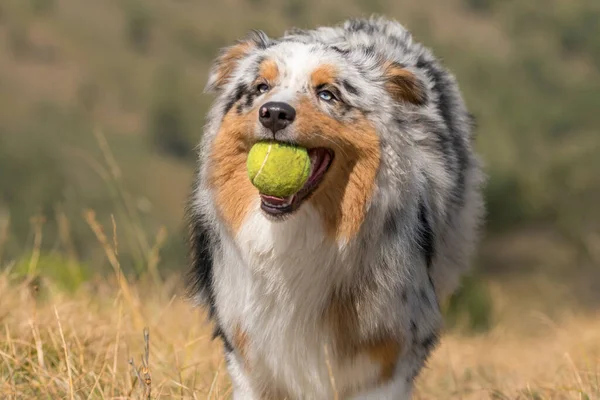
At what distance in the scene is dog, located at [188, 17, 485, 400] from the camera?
4289 millimetres

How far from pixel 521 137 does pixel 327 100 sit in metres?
57.1

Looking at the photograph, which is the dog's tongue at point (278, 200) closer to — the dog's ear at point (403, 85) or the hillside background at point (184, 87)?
the dog's ear at point (403, 85)

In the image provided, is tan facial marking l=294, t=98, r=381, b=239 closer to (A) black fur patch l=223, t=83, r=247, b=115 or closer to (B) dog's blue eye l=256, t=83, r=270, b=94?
(B) dog's blue eye l=256, t=83, r=270, b=94

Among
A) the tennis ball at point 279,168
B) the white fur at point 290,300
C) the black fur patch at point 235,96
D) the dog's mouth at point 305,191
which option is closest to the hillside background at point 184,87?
the black fur patch at point 235,96

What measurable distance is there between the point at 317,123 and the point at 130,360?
1286 mm

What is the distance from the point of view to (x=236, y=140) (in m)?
4.40

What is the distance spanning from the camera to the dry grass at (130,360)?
14.2 feet

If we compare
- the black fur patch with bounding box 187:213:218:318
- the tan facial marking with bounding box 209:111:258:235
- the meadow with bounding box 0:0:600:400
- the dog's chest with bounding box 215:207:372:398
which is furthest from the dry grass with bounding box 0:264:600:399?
the tan facial marking with bounding box 209:111:258:235

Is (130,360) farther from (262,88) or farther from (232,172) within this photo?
(262,88)

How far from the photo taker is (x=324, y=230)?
4355mm

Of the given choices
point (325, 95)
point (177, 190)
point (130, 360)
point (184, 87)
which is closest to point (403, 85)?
point (325, 95)

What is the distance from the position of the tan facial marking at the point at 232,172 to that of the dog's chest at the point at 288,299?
83 mm

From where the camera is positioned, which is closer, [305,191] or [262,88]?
[305,191]

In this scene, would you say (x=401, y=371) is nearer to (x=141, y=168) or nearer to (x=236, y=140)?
(x=236, y=140)
